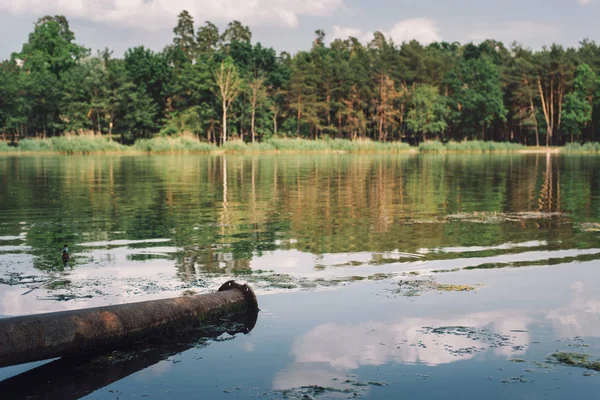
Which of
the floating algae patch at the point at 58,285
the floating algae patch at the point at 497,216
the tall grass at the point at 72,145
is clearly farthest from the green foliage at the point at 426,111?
the floating algae patch at the point at 58,285

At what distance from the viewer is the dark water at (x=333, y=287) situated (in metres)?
7.84

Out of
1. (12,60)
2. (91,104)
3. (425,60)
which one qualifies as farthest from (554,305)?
(12,60)

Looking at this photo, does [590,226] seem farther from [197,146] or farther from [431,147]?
[431,147]

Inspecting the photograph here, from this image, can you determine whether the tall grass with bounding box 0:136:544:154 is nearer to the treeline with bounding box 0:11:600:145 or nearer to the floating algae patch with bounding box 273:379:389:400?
the treeline with bounding box 0:11:600:145

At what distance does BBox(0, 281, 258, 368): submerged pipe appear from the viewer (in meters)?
7.52

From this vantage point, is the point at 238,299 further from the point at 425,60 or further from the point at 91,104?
the point at 425,60

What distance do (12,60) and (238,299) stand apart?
487ft

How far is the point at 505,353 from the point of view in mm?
8625

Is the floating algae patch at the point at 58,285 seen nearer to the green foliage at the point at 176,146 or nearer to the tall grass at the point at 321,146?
the green foliage at the point at 176,146

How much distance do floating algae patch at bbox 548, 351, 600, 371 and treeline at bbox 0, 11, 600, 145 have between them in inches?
3572

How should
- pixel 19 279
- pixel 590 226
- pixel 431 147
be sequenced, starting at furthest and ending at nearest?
pixel 431 147 < pixel 590 226 < pixel 19 279

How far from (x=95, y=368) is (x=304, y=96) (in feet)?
340

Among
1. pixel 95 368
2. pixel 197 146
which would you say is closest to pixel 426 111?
pixel 197 146

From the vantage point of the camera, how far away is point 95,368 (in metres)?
8.14
